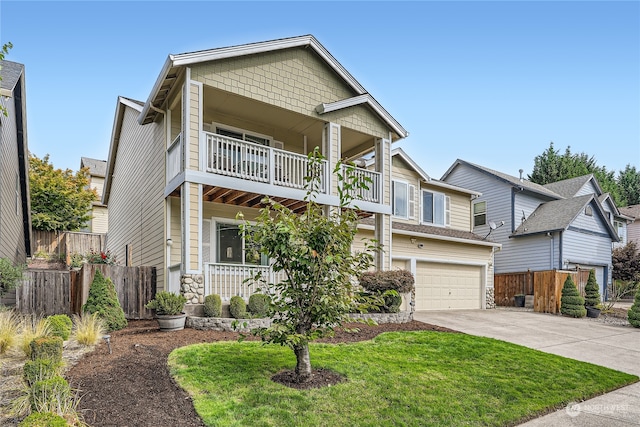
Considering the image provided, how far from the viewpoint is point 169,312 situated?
880 centimetres

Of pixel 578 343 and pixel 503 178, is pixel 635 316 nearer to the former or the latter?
pixel 578 343

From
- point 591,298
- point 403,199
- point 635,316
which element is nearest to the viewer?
point 635,316

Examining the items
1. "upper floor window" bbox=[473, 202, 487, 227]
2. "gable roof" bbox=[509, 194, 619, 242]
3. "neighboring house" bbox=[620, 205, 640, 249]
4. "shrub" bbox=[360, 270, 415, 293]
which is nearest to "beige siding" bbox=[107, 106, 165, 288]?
"shrub" bbox=[360, 270, 415, 293]

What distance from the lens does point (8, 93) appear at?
904 cm

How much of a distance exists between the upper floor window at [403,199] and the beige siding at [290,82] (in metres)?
3.82

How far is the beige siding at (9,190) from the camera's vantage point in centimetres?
1091

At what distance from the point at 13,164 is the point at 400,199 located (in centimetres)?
1385

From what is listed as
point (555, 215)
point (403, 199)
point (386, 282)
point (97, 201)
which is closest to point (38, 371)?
point (386, 282)

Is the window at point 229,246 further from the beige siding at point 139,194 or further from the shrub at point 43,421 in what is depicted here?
the shrub at point 43,421

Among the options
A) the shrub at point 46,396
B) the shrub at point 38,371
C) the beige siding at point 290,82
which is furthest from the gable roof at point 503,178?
the shrub at point 46,396

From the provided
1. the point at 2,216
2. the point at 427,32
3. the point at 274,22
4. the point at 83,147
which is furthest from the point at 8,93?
the point at 83,147

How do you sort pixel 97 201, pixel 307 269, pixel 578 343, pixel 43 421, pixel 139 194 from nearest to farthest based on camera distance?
pixel 43 421 → pixel 307 269 → pixel 578 343 → pixel 139 194 → pixel 97 201

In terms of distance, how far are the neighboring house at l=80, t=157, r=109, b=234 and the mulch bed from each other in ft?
82.5

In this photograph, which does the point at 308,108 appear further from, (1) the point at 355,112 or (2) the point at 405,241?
(2) the point at 405,241
